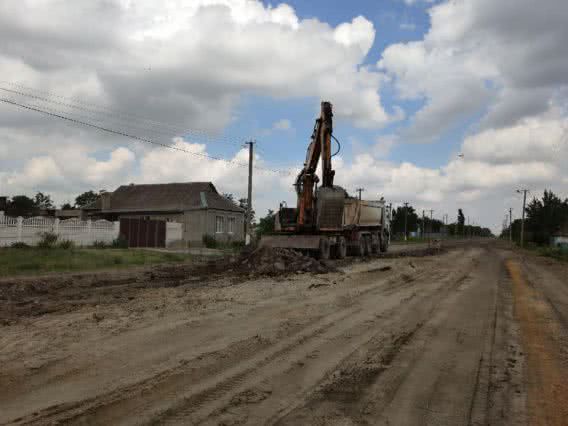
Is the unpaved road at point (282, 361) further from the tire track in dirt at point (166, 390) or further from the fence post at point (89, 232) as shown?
the fence post at point (89, 232)

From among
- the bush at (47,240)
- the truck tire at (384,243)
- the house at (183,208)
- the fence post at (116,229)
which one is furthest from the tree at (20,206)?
the truck tire at (384,243)

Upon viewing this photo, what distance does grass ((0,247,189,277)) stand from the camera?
17328 mm

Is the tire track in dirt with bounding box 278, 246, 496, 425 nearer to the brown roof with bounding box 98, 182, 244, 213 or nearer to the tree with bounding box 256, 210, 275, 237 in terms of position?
the tree with bounding box 256, 210, 275, 237

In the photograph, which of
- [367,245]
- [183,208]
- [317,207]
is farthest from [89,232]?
[367,245]

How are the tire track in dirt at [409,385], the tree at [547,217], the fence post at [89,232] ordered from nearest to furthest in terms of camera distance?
the tire track in dirt at [409,385] < the fence post at [89,232] < the tree at [547,217]

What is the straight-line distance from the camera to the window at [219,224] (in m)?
43.9

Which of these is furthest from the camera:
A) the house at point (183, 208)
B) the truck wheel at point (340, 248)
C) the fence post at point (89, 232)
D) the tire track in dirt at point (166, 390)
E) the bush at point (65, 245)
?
the house at point (183, 208)

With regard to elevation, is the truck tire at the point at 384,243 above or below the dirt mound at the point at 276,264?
above

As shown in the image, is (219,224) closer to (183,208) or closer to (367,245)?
(183,208)

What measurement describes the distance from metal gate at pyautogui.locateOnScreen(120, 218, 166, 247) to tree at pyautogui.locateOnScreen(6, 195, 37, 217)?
1803 inches

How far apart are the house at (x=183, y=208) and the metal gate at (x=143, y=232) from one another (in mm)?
2911

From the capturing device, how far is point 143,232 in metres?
34.2

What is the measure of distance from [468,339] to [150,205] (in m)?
39.6

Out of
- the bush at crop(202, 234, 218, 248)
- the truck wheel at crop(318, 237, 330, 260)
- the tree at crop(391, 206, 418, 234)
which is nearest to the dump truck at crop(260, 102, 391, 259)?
the truck wheel at crop(318, 237, 330, 260)
